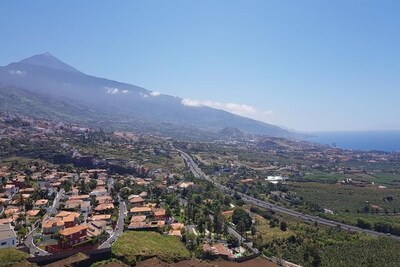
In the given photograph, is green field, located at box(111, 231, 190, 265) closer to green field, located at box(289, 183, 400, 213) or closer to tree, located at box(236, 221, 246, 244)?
tree, located at box(236, 221, 246, 244)

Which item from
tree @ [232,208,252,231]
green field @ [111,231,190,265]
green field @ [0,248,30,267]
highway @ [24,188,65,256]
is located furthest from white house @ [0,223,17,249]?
tree @ [232,208,252,231]

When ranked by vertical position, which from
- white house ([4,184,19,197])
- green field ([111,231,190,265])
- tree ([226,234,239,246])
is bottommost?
white house ([4,184,19,197])

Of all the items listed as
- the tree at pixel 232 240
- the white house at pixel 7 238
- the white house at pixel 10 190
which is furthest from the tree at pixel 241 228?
the white house at pixel 10 190

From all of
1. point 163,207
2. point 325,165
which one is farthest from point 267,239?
point 325,165

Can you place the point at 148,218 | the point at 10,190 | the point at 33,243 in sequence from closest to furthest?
the point at 33,243 → the point at 148,218 → the point at 10,190

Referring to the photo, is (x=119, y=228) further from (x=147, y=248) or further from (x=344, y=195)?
(x=344, y=195)

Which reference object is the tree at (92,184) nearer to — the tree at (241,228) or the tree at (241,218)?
the tree at (241,218)

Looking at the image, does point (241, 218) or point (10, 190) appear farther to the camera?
point (10, 190)

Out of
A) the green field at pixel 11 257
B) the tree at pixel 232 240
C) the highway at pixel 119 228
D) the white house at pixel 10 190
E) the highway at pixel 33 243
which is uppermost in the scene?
the tree at pixel 232 240

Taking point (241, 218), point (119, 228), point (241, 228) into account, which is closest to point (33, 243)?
point (119, 228)
